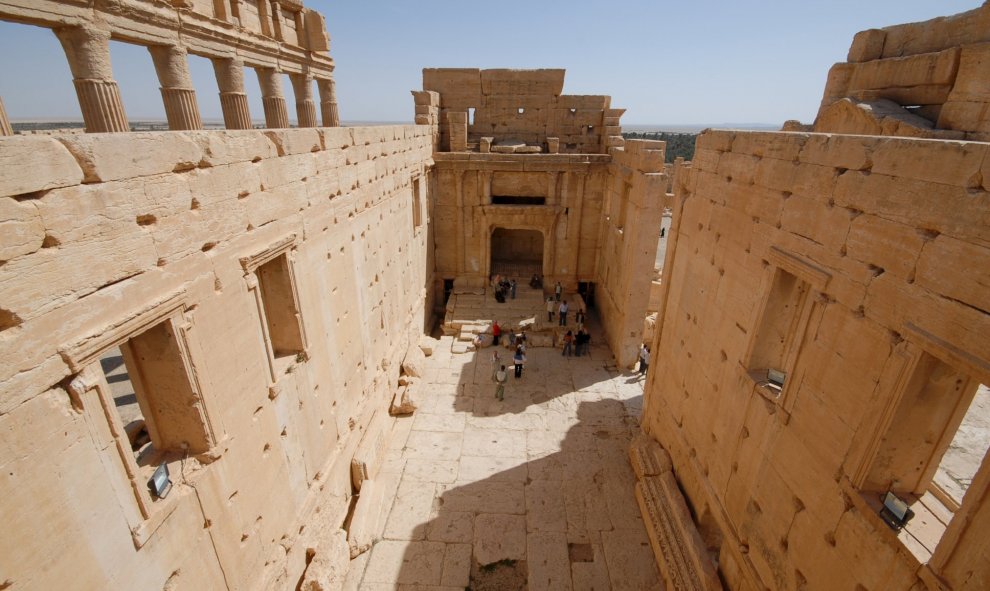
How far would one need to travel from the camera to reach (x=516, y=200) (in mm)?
14992

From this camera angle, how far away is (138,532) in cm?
313

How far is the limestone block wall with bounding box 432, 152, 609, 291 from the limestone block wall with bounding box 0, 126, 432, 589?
720cm

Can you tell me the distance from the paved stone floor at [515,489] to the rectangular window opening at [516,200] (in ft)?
20.5

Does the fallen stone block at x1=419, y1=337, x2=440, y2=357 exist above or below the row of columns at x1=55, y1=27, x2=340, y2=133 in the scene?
below

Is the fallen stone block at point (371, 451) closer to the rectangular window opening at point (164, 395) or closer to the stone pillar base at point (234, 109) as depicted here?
the rectangular window opening at point (164, 395)

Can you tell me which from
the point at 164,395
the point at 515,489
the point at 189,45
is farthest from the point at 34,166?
the point at 515,489

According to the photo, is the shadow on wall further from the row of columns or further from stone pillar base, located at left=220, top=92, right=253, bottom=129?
stone pillar base, located at left=220, top=92, right=253, bottom=129

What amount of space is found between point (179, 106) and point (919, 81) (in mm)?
11519

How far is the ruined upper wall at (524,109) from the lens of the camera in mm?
14516

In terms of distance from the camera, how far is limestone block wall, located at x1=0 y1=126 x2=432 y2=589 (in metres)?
2.45

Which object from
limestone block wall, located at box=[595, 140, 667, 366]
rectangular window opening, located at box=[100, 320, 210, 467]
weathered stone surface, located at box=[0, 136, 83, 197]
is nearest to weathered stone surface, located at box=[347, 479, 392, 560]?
rectangular window opening, located at box=[100, 320, 210, 467]

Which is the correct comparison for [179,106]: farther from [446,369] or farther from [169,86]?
[446,369]

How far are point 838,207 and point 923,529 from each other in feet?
8.18

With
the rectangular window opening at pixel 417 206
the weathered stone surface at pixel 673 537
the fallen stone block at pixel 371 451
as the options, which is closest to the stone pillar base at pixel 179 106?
the rectangular window opening at pixel 417 206
